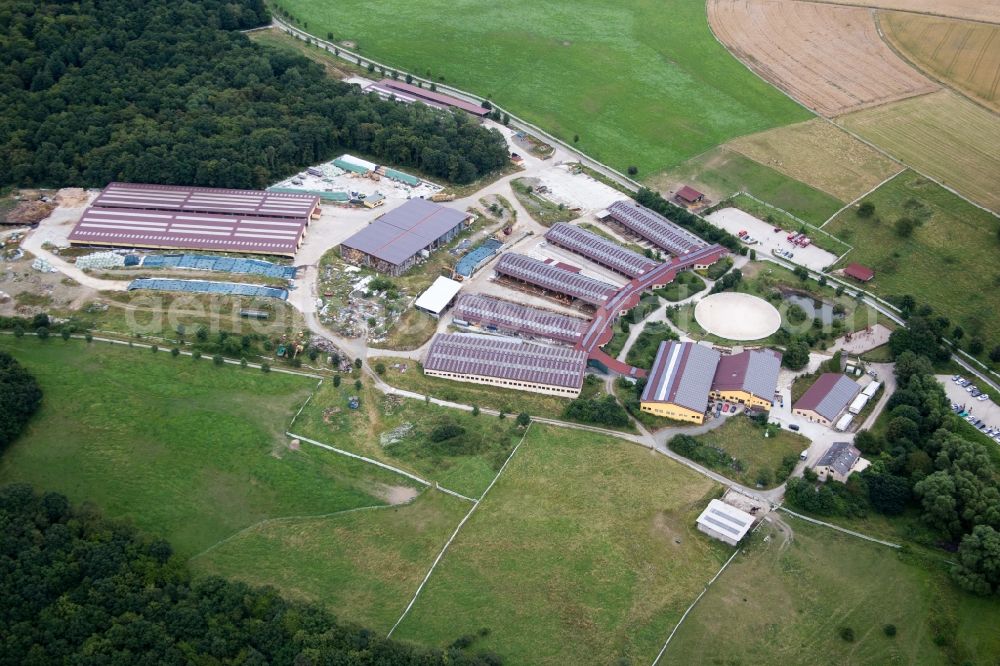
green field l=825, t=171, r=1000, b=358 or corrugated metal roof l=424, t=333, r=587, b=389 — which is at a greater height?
green field l=825, t=171, r=1000, b=358

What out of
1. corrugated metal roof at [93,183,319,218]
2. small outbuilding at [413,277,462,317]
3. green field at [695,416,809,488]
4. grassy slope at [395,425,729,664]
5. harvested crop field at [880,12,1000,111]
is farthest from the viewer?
harvested crop field at [880,12,1000,111]

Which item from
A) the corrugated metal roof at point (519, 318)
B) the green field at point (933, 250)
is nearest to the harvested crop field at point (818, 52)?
the green field at point (933, 250)

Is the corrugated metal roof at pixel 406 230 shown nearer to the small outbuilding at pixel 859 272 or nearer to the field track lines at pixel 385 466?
the field track lines at pixel 385 466

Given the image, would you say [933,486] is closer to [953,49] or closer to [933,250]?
[933,250]

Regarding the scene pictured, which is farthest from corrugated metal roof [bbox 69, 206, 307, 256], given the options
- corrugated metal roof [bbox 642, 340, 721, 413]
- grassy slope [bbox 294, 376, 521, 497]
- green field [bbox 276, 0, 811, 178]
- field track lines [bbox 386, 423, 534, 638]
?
green field [bbox 276, 0, 811, 178]

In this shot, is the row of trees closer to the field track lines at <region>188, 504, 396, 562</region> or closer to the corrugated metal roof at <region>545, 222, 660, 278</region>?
the corrugated metal roof at <region>545, 222, 660, 278</region>

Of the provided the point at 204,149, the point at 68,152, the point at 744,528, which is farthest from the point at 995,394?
the point at 68,152

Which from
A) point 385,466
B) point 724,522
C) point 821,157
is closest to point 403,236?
point 385,466

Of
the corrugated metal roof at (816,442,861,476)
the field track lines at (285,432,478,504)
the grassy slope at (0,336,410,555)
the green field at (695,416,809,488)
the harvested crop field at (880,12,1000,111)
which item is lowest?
the grassy slope at (0,336,410,555)
